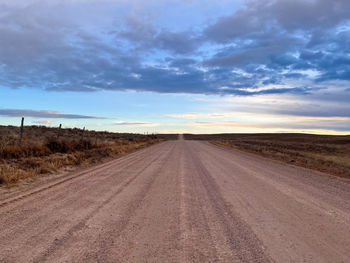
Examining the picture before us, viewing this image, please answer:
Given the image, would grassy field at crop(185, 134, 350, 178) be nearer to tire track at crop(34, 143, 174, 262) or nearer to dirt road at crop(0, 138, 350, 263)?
dirt road at crop(0, 138, 350, 263)

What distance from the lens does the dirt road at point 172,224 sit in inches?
153

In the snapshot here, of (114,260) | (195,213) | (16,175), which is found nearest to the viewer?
(114,260)

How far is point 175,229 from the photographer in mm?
4887

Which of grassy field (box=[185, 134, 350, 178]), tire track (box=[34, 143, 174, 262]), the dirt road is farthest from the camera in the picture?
grassy field (box=[185, 134, 350, 178])

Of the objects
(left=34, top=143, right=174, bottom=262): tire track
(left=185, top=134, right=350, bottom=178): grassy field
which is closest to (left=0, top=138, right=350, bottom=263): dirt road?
(left=34, top=143, right=174, bottom=262): tire track

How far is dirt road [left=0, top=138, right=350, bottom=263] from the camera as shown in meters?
3.88

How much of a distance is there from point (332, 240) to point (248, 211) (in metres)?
1.84

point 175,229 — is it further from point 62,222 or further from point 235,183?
point 235,183

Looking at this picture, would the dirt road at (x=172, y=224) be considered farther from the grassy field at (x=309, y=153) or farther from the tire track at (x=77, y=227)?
the grassy field at (x=309, y=153)

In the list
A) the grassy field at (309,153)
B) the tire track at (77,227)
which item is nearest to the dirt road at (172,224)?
the tire track at (77,227)

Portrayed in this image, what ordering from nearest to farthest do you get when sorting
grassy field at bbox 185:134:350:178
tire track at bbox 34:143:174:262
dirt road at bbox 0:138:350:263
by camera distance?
tire track at bbox 34:143:174:262
dirt road at bbox 0:138:350:263
grassy field at bbox 185:134:350:178

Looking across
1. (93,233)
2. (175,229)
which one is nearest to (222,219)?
(175,229)

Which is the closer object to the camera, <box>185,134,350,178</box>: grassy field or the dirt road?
the dirt road

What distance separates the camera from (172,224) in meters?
5.17
